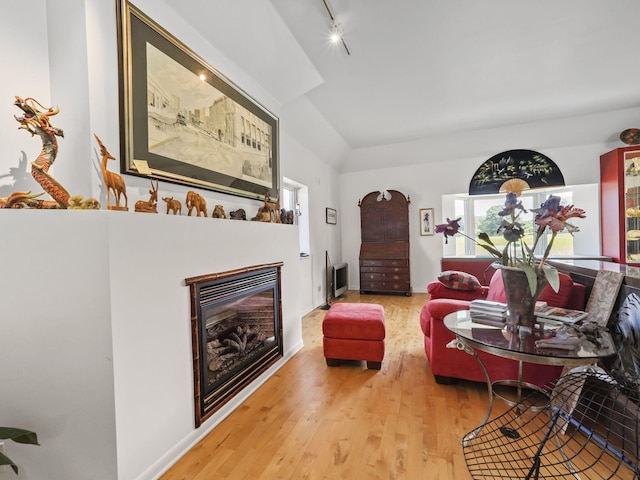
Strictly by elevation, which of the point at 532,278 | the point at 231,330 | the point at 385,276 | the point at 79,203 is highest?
the point at 79,203

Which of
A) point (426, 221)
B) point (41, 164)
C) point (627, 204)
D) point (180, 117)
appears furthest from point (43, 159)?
point (627, 204)

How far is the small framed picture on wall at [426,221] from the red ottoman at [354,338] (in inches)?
138

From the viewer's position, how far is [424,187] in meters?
5.59

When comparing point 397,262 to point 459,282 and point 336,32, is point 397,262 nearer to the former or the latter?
point 459,282

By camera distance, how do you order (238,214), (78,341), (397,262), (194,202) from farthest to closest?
(397,262) → (238,214) → (194,202) → (78,341)

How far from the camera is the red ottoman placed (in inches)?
97.2

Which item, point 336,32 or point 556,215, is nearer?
point 556,215

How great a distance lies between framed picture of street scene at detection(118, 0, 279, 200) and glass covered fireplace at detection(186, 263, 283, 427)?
30.1 inches

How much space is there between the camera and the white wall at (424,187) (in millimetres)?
4625

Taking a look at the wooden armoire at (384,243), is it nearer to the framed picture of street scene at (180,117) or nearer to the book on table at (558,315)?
the framed picture of street scene at (180,117)

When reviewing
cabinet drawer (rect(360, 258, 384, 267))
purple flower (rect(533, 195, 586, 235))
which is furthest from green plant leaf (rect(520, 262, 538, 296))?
cabinet drawer (rect(360, 258, 384, 267))

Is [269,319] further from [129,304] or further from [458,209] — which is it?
[458,209]

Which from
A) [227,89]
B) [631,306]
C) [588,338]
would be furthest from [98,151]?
[631,306]

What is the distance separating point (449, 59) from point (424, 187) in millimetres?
2954
